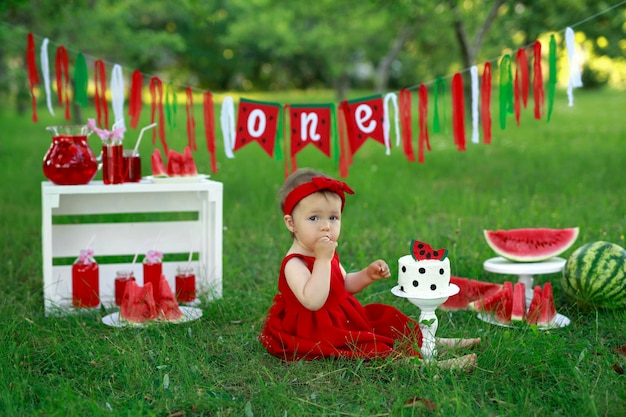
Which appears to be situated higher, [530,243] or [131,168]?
[131,168]

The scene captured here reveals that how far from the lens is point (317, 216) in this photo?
3496 millimetres

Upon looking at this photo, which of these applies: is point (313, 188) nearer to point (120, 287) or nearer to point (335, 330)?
point (335, 330)

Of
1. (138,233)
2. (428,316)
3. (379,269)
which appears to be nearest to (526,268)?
(428,316)

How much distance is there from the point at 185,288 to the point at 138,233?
25.3 inches

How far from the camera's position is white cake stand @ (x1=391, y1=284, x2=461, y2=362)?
3275mm

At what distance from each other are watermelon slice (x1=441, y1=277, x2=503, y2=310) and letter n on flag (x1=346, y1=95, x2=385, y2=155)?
1.39m

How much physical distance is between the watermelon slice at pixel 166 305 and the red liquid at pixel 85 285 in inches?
19.7

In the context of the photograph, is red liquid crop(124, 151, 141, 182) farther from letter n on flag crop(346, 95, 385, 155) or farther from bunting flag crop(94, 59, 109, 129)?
letter n on flag crop(346, 95, 385, 155)

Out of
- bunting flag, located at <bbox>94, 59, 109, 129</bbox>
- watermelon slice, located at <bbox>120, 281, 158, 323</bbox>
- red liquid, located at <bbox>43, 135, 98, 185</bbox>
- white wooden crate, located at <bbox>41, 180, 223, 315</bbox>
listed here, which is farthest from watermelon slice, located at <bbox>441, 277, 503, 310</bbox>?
bunting flag, located at <bbox>94, 59, 109, 129</bbox>

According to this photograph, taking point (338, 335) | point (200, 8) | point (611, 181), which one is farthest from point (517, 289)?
point (200, 8)

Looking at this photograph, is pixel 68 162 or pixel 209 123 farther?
pixel 209 123

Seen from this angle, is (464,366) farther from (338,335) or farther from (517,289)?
(517,289)

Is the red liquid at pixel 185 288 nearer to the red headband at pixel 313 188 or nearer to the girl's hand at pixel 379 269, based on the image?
the red headband at pixel 313 188

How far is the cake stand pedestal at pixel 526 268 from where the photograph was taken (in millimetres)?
4238
